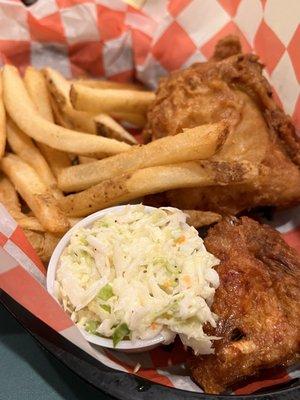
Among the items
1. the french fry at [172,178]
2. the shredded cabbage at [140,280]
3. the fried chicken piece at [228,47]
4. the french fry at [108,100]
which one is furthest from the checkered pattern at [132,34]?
the shredded cabbage at [140,280]

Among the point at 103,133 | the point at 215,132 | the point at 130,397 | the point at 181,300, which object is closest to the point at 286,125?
the point at 215,132

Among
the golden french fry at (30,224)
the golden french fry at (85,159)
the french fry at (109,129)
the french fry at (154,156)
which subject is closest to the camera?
the french fry at (154,156)

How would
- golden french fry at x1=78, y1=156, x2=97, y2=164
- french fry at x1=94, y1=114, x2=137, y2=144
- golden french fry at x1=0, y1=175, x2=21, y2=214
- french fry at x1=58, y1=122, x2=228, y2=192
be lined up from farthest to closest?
french fry at x1=94, y1=114, x2=137, y2=144, golden french fry at x1=78, y1=156, x2=97, y2=164, golden french fry at x1=0, y1=175, x2=21, y2=214, french fry at x1=58, y1=122, x2=228, y2=192

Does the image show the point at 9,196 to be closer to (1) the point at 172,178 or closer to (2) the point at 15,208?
(2) the point at 15,208

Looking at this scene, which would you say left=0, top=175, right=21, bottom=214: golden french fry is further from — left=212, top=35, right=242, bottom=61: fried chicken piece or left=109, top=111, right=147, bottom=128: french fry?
left=212, top=35, right=242, bottom=61: fried chicken piece

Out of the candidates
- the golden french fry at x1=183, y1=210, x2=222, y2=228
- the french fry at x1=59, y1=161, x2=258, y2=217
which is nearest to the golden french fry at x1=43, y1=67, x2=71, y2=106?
the french fry at x1=59, y1=161, x2=258, y2=217

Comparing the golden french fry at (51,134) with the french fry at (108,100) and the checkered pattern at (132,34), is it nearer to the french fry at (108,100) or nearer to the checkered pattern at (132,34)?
the french fry at (108,100)

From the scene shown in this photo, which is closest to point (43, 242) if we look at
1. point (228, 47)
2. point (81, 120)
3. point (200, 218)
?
point (200, 218)
